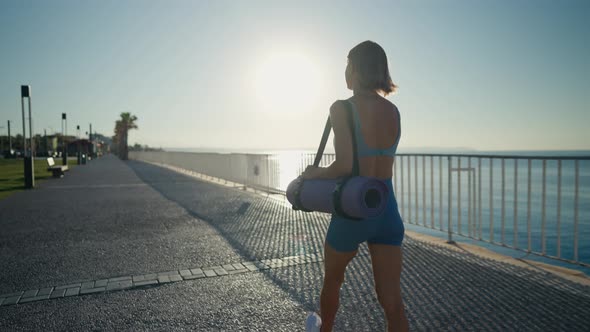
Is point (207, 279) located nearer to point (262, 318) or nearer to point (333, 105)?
point (262, 318)

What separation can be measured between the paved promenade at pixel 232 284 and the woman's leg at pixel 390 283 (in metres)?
1.03

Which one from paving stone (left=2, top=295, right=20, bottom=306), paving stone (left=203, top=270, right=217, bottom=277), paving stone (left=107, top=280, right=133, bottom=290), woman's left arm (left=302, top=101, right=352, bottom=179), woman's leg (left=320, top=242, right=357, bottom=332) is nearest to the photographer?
woman's left arm (left=302, top=101, right=352, bottom=179)

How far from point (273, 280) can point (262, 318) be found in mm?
908

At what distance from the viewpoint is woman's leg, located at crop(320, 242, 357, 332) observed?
6.48ft

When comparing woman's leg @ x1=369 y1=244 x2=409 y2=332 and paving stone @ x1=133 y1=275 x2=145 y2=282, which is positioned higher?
woman's leg @ x1=369 y1=244 x2=409 y2=332

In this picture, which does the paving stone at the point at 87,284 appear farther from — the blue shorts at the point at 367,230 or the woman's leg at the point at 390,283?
the woman's leg at the point at 390,283

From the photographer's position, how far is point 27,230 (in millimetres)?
6836

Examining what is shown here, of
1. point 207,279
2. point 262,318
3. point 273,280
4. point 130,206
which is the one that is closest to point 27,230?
point 130,206

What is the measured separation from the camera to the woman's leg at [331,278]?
1.98m

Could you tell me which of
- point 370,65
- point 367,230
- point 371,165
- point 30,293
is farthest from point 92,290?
point 370,65

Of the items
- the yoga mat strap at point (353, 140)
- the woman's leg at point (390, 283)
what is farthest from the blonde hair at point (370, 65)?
the woman's leg at point (390, 283)

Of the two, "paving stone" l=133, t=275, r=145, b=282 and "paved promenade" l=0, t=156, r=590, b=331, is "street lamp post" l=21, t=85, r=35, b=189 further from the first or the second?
"paving stone" l=133, t=275, r=145, b=282

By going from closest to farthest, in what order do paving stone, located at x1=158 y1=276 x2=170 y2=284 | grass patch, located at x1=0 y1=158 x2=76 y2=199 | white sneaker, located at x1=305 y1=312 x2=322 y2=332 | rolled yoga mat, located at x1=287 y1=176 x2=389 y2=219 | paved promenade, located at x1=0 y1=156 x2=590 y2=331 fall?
1. rolled yoga mat, located at x1=287 y1=176 x2=389 y2=219
2. white sneaker, located at x1=305 y1=312 x2=322 y2=332
3. paved promenade, located at x1=0 y1=156 x2=590 y2=331
4. paving stone, located at x1=158 y1=276 x2=170 y2=284
5. grass patch, located at x1=0 y1=158 x2=76 y2=199

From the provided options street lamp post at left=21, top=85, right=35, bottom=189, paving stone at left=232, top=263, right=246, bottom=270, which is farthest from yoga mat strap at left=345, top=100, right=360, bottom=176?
street lamp post at left=21, top=85, right=35, bottom=189
